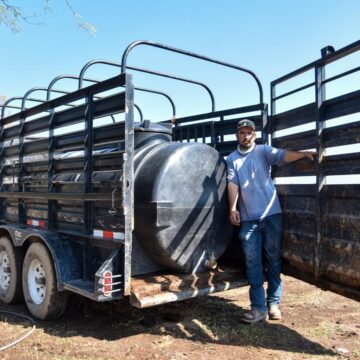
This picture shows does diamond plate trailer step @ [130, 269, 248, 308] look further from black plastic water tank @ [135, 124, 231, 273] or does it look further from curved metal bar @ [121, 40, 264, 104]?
curved metal bar @ [121, 40, 264, 104]

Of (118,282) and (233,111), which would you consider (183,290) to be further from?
(233,111)

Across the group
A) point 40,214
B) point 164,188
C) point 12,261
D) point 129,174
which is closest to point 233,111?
point 164,188

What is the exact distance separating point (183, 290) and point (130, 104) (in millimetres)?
1749

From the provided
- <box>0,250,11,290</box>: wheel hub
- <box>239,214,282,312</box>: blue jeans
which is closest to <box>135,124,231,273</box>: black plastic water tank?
<box>239,214,282,312</box>: blue jeans

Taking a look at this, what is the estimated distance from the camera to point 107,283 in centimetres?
381

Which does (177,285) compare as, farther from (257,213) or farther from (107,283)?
(257,213)

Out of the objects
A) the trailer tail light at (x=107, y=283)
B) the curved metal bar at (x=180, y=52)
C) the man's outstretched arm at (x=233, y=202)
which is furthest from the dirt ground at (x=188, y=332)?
the curved metal bar at (x=180, y=52)

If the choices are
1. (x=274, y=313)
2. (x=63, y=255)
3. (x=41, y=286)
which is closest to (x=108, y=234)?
(x=63, y=255)

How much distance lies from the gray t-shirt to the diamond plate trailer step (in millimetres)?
636

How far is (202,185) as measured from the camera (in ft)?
14.9

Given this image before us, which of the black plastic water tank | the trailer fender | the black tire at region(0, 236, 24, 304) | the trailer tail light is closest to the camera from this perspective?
the trailer tail light

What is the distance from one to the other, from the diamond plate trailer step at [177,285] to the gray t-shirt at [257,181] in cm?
64

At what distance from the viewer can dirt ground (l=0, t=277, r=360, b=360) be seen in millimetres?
3814

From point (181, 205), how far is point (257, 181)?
88cm
